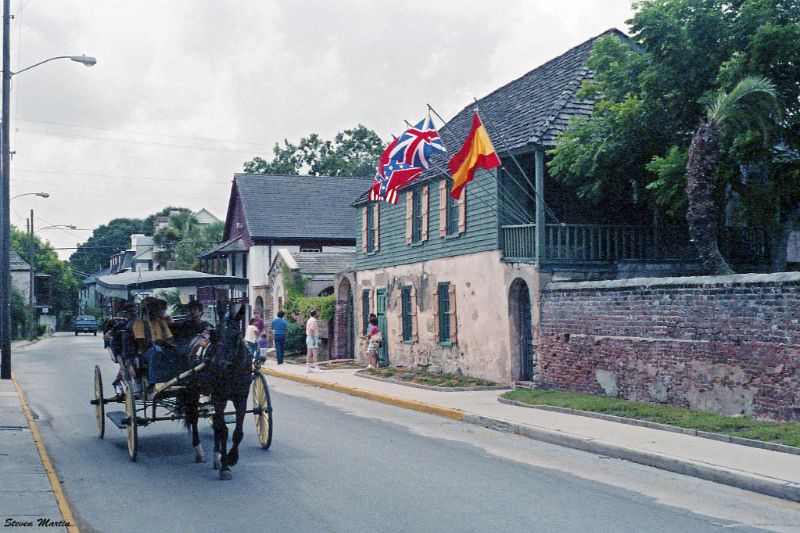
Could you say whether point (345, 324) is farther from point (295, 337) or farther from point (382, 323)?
point (382, 323)

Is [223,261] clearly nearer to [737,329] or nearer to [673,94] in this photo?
[673,94]

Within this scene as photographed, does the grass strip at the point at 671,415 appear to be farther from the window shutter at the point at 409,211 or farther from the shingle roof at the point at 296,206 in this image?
the shingle roof at the point at 296,206

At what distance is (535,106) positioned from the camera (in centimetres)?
2373

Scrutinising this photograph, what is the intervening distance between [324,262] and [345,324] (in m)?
6.53

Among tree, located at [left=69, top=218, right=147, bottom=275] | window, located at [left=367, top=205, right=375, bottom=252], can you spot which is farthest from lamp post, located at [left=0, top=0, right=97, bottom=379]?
tree, located at [left=69, top=218, right=147, bottom=275]

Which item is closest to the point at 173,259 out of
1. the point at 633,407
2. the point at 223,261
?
the point at 223,261

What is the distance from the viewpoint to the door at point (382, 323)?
30.3 m

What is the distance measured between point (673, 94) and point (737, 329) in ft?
20.6

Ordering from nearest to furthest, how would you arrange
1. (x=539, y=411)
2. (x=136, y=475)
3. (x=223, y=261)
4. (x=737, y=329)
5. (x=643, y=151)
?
(x=136, y=475)
(x=737, y=329)
(x=539, y=411)
(x=643, y=151)
(x=223, y=261)

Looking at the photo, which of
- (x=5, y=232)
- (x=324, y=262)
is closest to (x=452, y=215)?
(x=5, y=232)

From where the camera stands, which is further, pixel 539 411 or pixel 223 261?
pixel 223 261

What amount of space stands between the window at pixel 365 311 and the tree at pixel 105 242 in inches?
3707

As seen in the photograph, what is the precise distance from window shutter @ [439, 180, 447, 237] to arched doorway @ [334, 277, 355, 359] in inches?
353

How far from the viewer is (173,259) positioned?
63.6m
